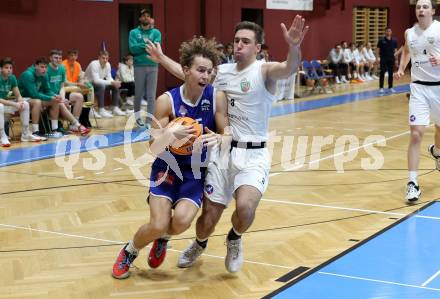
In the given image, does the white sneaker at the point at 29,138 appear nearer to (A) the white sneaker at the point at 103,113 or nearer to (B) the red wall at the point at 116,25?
(A) the white sneaker at the point at 103,113

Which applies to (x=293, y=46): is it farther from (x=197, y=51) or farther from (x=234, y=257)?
(x=234, y=257)

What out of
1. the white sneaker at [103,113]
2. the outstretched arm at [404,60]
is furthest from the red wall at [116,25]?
the outstretched arm at [404,60]

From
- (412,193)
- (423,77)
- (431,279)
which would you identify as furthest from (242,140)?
(423,77)

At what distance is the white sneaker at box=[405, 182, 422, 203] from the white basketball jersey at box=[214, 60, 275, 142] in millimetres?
2627

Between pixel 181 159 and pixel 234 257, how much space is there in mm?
802

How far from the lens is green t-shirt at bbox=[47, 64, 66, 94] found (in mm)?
11820

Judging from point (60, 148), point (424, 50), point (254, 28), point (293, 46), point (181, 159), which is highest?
point (254, 28)

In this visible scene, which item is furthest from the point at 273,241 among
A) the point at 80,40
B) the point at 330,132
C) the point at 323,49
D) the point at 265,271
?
the point at 323,49

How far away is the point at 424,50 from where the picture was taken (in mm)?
7379

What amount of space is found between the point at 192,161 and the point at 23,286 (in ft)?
4.77

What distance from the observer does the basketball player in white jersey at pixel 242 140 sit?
4.89 metres

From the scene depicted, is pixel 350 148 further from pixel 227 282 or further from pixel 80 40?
pixel 80 40

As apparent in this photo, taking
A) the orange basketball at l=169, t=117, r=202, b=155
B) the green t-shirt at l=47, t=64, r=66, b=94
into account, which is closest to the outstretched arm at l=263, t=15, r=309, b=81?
the orange basketball at l=169, t=117, r=202, b=155

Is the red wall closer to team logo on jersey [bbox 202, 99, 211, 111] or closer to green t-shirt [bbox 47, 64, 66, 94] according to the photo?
green t-shirt [bbox 47, 64, 66, 94]
